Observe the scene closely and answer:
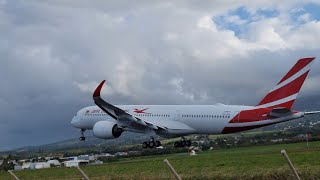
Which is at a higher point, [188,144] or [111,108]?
[111,108]

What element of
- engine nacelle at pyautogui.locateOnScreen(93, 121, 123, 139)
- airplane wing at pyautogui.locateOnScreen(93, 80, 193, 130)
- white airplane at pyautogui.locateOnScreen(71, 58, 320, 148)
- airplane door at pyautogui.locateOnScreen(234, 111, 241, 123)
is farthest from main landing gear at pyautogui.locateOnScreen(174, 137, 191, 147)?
airplane door at pyautogui.locateOnScreen(234, 111, 241, 123)

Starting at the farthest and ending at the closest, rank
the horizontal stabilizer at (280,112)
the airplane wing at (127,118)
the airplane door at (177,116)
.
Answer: the airplane door at (177,116)
the airplane wing at (127,118)
the horizontal stabilizer at (280,112)

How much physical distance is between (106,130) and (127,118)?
10.5 feet

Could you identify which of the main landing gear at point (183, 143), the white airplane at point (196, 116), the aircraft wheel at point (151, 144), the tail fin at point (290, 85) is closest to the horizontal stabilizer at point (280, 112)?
the white airplane at point (196, 116)

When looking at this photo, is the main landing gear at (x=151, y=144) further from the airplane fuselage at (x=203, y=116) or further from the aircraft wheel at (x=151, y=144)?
the airplane fuselage at (x=203, y=116)

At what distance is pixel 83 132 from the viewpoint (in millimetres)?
72438

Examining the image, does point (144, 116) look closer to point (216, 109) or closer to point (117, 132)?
point (117, 132)

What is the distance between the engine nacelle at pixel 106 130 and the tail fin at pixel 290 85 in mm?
16888

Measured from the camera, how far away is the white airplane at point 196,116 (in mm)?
55594

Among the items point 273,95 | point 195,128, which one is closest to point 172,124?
point 195,128

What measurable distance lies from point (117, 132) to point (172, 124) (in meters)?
6.06

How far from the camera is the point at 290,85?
183 feet

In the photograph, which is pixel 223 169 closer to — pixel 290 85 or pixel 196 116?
pixel 290 85

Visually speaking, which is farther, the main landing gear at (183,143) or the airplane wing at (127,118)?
the main landing gear at (183,143)
